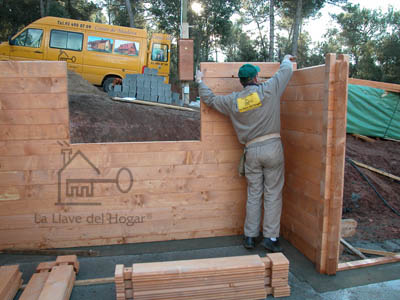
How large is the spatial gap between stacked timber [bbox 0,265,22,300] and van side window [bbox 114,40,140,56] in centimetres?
1149

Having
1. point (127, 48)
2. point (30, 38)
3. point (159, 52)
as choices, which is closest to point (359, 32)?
point (159, 52)

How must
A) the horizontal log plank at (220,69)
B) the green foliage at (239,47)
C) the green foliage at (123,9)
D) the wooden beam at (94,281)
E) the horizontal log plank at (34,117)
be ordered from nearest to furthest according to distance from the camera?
the wooden beam at (94,281) < the horizontal log plank at (34,117) < the horizontal log plank at (220,69) < the green foliage at (123,9) < the green foliage at (239,47)

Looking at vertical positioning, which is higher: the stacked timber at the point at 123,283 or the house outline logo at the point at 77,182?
the house outline logo at the point at 77,182

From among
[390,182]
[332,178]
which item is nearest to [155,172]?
[332,178]

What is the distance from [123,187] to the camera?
377cm

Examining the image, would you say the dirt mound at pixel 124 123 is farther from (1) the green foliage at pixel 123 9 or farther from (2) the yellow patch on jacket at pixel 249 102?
(1) the green foliage at pixel 123 9

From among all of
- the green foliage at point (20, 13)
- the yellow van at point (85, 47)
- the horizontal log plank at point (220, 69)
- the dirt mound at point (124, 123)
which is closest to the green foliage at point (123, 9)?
the green foliage at point (20, 13)

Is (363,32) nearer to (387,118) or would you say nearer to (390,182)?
(387,118)

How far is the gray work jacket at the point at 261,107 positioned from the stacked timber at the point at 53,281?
219 cm

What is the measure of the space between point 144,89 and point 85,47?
361 centimetres

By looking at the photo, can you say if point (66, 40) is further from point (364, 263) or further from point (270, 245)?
point (364, 263)

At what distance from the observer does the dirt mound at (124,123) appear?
720 cm

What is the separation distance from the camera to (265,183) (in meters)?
3.73

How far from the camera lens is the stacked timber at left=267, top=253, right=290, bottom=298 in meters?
2.87
